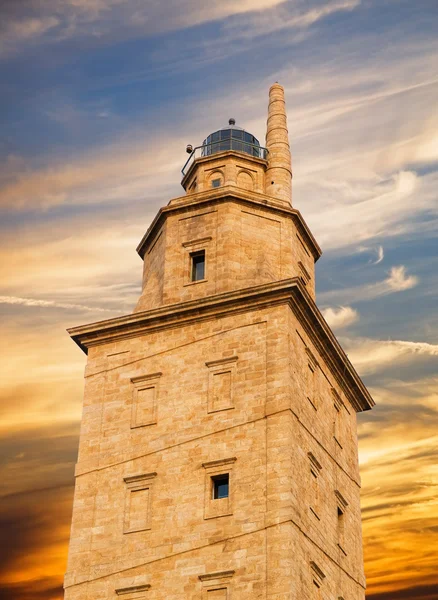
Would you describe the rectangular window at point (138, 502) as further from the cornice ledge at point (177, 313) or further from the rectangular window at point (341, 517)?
the rectangular window at point (341, 517)

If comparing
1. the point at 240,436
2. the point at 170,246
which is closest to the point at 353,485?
the point at 240,436

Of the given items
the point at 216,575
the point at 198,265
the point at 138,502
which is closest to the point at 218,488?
the point at 138,502

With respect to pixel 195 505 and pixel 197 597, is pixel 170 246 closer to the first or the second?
pixel 195 505

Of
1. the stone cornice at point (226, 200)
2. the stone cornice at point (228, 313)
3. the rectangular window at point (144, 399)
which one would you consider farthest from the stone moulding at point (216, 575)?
the stone cornice at point (226, 200)

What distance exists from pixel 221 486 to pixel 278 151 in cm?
1961

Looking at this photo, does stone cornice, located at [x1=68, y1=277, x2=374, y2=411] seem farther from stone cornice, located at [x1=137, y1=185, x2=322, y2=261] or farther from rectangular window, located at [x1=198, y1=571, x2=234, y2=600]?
rectangular window, located at [x1=198, y1=571, x2=234, y2=600]

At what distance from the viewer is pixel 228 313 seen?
50.7m

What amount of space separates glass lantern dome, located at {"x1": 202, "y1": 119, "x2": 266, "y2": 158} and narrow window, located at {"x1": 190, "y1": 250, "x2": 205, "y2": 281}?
7.78 meters

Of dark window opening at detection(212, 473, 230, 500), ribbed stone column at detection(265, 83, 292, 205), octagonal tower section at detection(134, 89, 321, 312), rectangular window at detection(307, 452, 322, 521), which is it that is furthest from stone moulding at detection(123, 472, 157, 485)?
ribbed stone column at detection(265, 83, 292, 205)

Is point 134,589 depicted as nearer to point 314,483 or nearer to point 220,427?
point 220,427

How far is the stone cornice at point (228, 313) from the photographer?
50094 mm

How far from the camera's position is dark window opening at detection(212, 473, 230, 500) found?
46.9m

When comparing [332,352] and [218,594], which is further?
[332,352]

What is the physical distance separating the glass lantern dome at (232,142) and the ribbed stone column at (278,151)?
755mm
